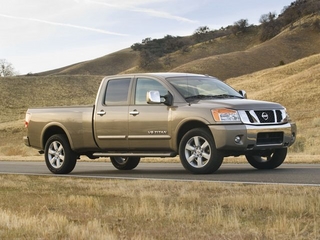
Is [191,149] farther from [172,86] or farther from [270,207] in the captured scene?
[270,207]

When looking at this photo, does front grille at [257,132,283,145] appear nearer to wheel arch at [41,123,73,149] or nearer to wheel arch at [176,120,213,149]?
wheel arch at [176,120,213,149]

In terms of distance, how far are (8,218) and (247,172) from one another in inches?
281

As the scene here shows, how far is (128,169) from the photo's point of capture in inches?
654

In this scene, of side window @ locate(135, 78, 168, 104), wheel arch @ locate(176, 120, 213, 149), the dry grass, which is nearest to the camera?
the dry grass

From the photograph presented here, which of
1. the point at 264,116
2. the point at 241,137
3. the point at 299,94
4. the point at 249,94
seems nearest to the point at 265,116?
the point at 264,116

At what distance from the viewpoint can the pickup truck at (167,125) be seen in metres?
12.9

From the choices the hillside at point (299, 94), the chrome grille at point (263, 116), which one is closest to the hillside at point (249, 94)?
the hillside at point (299, 94)

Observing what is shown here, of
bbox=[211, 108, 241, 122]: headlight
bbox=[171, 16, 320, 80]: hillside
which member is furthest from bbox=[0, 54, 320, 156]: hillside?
bbox=[171, 16, 320, 80]: hillside

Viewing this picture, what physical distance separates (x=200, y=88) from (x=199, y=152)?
5.09 feet

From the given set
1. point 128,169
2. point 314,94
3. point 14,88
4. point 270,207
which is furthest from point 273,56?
point 270,207

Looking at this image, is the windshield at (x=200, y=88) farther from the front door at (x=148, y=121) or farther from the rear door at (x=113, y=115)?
the rear door at (x=113, y=115)

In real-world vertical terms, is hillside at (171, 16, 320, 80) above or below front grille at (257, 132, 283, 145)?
above

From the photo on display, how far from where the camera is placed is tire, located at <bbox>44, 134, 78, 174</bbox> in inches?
603

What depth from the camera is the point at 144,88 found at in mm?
14375
